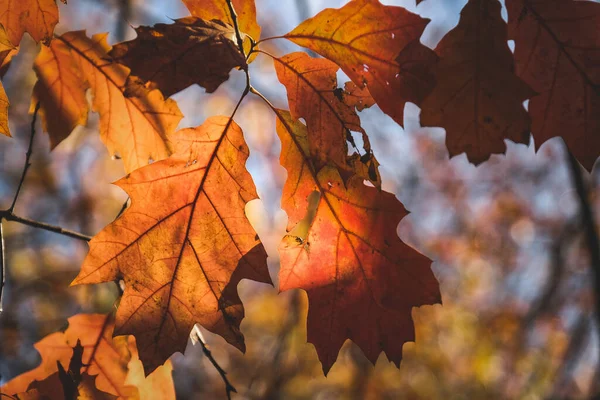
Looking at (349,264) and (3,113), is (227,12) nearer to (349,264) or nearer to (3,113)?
(3,113)

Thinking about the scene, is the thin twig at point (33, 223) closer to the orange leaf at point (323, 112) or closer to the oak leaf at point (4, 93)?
the oak leaf at point (4, 93)

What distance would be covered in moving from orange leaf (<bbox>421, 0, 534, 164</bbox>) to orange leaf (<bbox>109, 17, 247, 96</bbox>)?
1.57ft

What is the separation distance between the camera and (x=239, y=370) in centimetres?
883

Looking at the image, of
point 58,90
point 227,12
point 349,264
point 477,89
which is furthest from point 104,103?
point 477,89

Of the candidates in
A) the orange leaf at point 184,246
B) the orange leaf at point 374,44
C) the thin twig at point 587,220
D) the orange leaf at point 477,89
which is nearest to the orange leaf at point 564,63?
the orange leaf at point 477,89

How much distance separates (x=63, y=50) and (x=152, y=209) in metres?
0.67

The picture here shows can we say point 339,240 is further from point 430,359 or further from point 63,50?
point 430,359

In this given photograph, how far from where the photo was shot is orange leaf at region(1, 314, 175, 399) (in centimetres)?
148

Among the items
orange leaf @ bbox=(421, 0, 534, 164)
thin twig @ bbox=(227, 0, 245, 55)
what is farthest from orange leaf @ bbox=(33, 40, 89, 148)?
orange leaf @ bbox=(421, 0, 534, 164)

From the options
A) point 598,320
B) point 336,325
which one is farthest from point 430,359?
point 336,325

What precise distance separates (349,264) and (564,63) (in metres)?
0.72

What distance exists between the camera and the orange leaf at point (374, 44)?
41.2 inches

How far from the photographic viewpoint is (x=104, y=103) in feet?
4.93

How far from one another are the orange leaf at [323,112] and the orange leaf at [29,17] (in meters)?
0.53
